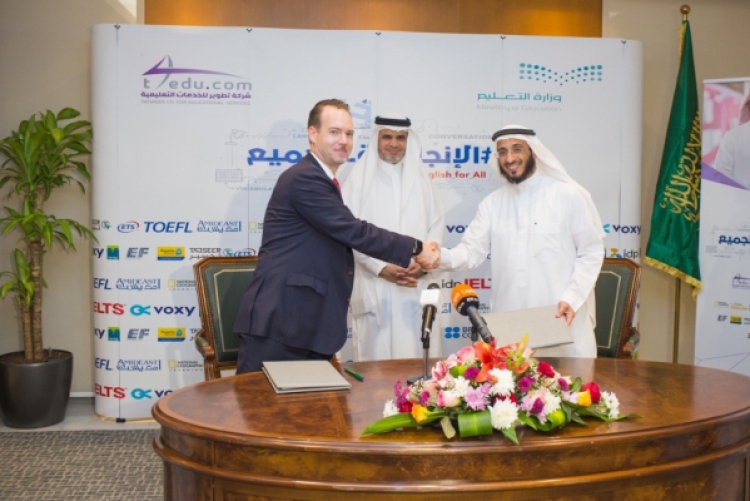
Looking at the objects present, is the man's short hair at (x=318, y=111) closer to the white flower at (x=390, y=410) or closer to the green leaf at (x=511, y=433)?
the white flower at (x=390, y=410)

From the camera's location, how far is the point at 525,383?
1.97 meters

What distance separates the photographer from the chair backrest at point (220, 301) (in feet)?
12.7

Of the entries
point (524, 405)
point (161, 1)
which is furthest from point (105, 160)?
point (524, 405)

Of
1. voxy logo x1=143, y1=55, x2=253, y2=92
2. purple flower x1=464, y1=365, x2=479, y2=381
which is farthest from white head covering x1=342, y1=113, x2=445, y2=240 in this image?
purple flower x1=464, y1=365, x2=479, y2=381

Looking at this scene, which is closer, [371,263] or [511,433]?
[511,433]

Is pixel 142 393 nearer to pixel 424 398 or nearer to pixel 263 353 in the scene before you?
pixel 263 353

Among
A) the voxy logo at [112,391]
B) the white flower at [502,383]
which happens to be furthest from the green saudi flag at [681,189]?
the white flower at [502,383]

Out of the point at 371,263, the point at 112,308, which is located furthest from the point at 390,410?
the point at 112,308

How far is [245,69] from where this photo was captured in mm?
4949

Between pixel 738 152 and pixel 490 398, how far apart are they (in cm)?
389

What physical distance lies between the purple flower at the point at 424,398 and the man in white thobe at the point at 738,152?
3.90 metres

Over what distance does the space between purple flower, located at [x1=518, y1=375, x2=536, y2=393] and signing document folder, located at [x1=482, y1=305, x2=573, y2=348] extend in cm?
→ 83

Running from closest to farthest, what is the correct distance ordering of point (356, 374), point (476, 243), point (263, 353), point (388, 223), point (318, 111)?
1. point (356, 374)
2. point (263, 353)
3. point (318, 111)
4. point (476, 243)
5. point (388, 223)

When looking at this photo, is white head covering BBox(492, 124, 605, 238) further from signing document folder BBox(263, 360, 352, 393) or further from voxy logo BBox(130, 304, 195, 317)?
voxy logo BBox(130, 304, 195, 317)
